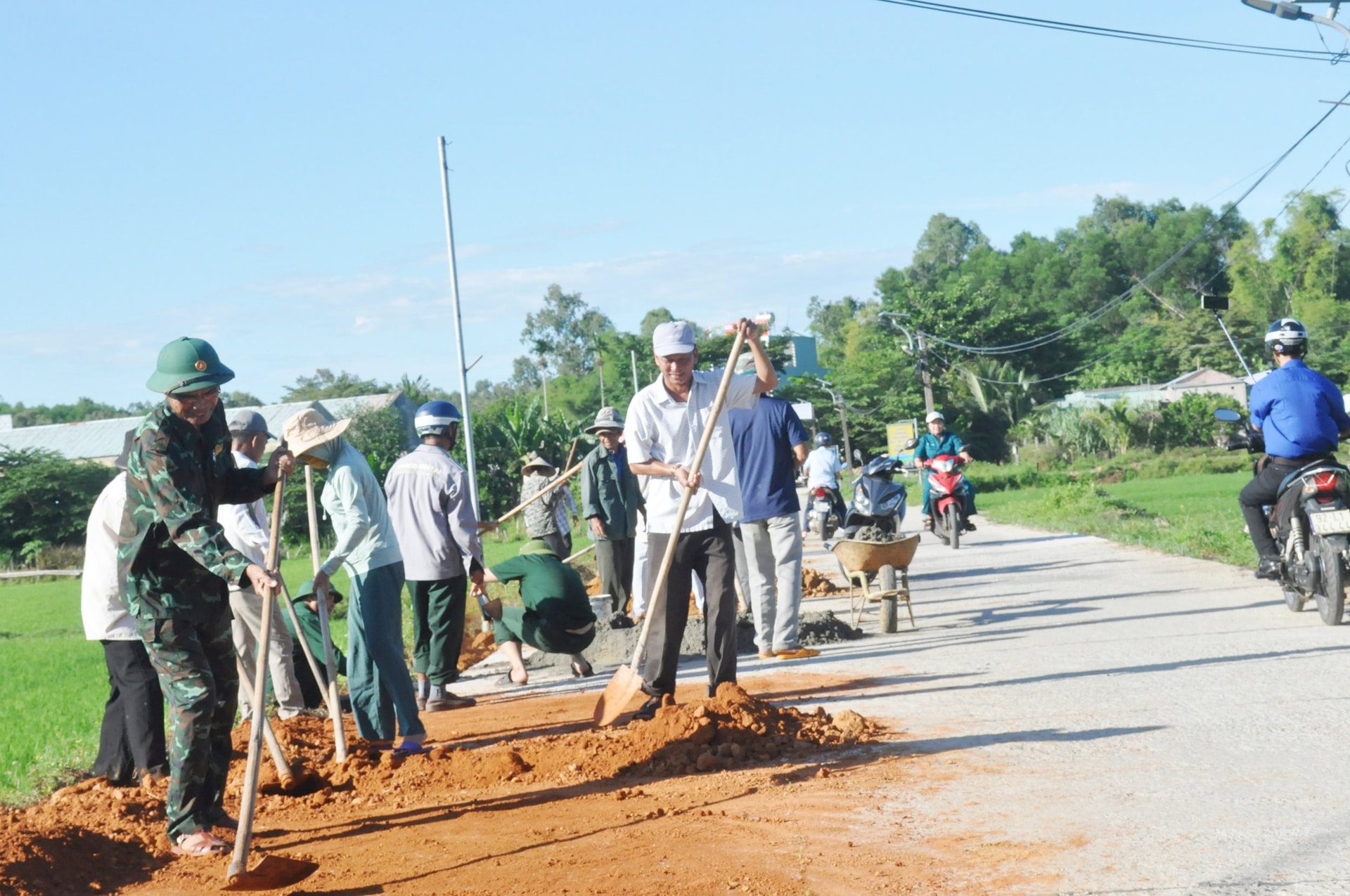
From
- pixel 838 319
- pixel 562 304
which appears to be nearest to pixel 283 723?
pixel 562 304

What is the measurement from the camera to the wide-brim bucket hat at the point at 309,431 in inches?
287

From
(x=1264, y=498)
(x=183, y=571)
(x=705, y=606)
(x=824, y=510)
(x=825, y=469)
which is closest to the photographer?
(x=183, y=571)

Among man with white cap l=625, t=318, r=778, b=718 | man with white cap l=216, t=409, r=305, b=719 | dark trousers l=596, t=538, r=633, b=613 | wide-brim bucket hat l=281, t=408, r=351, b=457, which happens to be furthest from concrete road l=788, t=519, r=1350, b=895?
man with white cap l=216, t=409, r=305, b=719

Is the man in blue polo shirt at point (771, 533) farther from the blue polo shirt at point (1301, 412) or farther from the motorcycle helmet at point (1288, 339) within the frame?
the motorcycle helmet at point (1288, 339)

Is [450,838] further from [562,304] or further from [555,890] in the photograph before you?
[562,304]

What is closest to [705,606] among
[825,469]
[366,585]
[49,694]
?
[366,585]

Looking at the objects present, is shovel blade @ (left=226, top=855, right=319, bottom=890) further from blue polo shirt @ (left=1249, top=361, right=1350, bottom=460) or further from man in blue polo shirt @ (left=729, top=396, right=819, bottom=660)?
blue polo shirt @ (left=1249, top=361, right=1350, bottom=460)

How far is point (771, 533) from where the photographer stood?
10461mm

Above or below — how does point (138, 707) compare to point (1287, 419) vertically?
below

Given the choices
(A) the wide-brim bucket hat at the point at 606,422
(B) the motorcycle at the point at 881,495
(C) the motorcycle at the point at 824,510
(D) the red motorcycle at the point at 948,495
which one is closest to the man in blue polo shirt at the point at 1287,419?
(B) the motorcycle at the point at 881,495

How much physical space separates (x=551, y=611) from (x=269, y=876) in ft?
17.7

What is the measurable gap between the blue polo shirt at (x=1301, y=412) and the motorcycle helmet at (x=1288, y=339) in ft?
0.54

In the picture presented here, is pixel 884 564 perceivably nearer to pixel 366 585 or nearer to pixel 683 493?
pixel 683 493

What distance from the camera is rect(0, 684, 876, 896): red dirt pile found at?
20.0 ft
